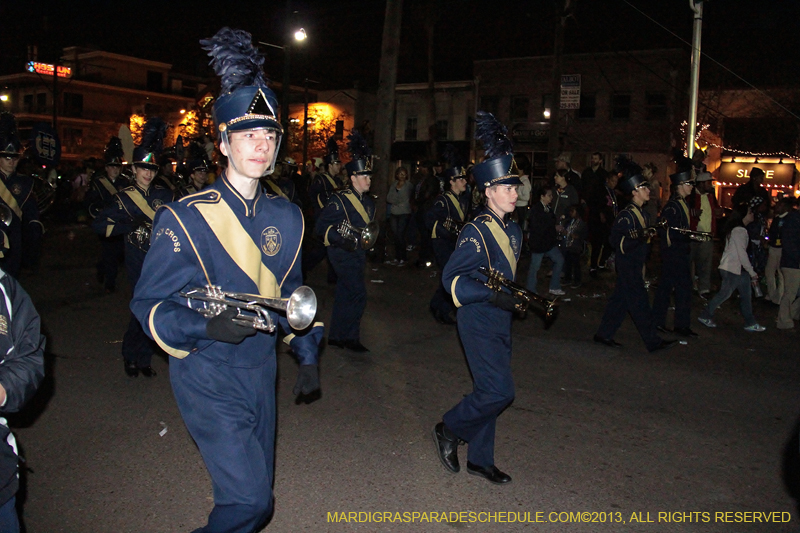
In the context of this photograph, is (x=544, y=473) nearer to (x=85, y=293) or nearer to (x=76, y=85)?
(x=85, y=293)

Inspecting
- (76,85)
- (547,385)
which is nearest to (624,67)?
(547,385)

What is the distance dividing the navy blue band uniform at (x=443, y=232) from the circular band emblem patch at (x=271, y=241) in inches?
255

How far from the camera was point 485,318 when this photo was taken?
4.46 metres

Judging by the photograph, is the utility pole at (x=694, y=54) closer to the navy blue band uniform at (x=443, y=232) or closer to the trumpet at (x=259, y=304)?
the navy blue band uniform at (x=443, y=232)

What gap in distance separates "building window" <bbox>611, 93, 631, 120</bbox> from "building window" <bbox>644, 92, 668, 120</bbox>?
39.3 inches

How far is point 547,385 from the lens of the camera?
6.81 meters

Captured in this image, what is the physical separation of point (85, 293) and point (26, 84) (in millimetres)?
63796

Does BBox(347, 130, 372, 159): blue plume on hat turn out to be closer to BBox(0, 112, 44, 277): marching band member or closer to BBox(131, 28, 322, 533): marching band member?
BBox(0, 112, 44, 277): marching band member

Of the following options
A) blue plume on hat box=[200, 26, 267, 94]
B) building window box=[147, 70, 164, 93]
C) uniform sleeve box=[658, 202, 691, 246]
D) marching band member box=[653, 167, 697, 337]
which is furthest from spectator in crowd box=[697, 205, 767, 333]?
building window box=[147, 70, 164, 93]

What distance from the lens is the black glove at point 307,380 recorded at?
314cm

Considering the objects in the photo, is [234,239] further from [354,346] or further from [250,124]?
[354,346]

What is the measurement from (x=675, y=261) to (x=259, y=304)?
7.36 metres

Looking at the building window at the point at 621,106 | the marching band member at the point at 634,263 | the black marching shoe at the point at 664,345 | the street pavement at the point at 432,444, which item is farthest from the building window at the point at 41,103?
the black marching shoe at the point at 664,345

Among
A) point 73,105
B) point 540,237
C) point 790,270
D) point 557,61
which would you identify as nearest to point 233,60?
point 540,237
